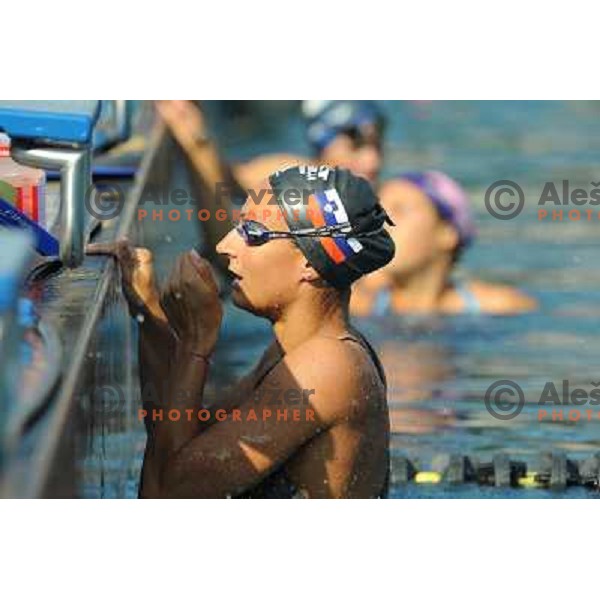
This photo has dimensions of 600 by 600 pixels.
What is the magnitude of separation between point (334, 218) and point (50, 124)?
2.99ft

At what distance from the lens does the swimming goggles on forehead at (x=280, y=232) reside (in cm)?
732

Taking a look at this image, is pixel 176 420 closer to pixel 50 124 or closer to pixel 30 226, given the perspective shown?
pixel 30 226

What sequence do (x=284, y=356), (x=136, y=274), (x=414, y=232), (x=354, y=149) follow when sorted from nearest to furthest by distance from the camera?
(x=284, y=356), (x=136, y=274), (x=414, y=232), (x=354, y=149)

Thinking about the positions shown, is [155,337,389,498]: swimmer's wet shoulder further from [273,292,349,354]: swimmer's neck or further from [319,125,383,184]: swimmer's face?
[319,125,383,184]: swimmer's face

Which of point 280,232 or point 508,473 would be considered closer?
point 280,232

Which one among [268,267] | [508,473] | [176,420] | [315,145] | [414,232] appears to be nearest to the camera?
[176,420]

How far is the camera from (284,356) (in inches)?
287

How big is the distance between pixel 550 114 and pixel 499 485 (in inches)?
583

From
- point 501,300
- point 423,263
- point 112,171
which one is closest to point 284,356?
point 112,171

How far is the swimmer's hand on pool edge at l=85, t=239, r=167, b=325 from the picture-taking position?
293 inches

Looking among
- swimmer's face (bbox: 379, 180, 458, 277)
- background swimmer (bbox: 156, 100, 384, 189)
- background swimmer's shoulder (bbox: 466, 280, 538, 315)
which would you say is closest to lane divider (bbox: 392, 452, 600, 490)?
swimmer's face (bbox: 379, 180, 458, 277)

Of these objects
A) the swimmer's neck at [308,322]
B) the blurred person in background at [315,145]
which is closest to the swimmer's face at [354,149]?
the blurred person in background at [315,145]
